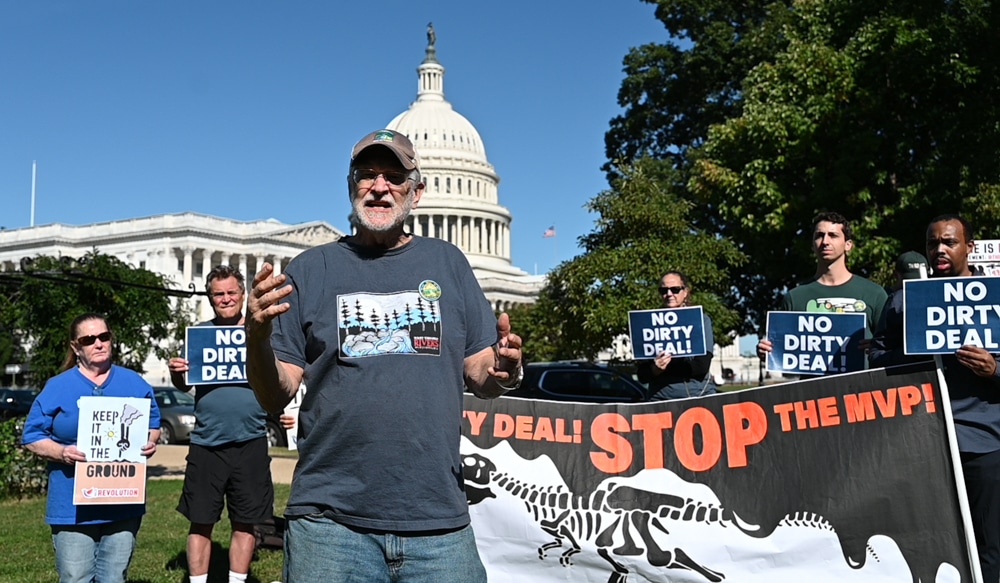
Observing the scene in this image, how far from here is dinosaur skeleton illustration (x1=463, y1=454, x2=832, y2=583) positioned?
18.5 ft

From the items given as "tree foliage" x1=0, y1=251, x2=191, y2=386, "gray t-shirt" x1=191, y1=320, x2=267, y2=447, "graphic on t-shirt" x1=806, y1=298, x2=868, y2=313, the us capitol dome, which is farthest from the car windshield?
the us capitol dome

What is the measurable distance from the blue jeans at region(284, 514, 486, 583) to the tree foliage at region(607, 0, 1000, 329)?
14831mm

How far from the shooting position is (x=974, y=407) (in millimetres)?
5055

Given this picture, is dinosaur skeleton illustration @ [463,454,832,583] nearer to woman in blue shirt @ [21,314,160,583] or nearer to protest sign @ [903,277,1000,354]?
protest sign @ [903,277,1000,354]

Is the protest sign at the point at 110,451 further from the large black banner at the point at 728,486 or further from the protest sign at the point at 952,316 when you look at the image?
the protest sign at the point at 952,316

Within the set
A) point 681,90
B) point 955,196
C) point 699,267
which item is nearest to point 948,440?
point 955,196

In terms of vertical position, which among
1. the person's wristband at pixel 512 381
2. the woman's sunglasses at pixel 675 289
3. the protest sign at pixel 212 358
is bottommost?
the person's wristband at pixel 512 381

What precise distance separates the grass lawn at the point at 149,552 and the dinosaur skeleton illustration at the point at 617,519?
2.47 m

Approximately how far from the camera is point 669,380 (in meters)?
7.55

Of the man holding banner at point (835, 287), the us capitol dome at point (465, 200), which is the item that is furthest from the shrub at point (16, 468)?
the us capitol dome at point (465, 200)

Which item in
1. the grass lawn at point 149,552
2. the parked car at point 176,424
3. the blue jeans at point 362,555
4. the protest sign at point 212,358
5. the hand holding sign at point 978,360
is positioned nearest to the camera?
the blue jeans at point 362,555

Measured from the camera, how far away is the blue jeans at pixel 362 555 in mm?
3037

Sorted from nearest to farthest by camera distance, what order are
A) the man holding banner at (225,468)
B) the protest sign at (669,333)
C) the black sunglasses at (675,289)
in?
the man holding banner at (225,468)
the protest sign at (669,333)
the black sunglasses at (675,289)

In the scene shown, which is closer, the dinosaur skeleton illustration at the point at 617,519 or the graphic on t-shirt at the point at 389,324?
the graphic on t-shirt at the point at 389,324
